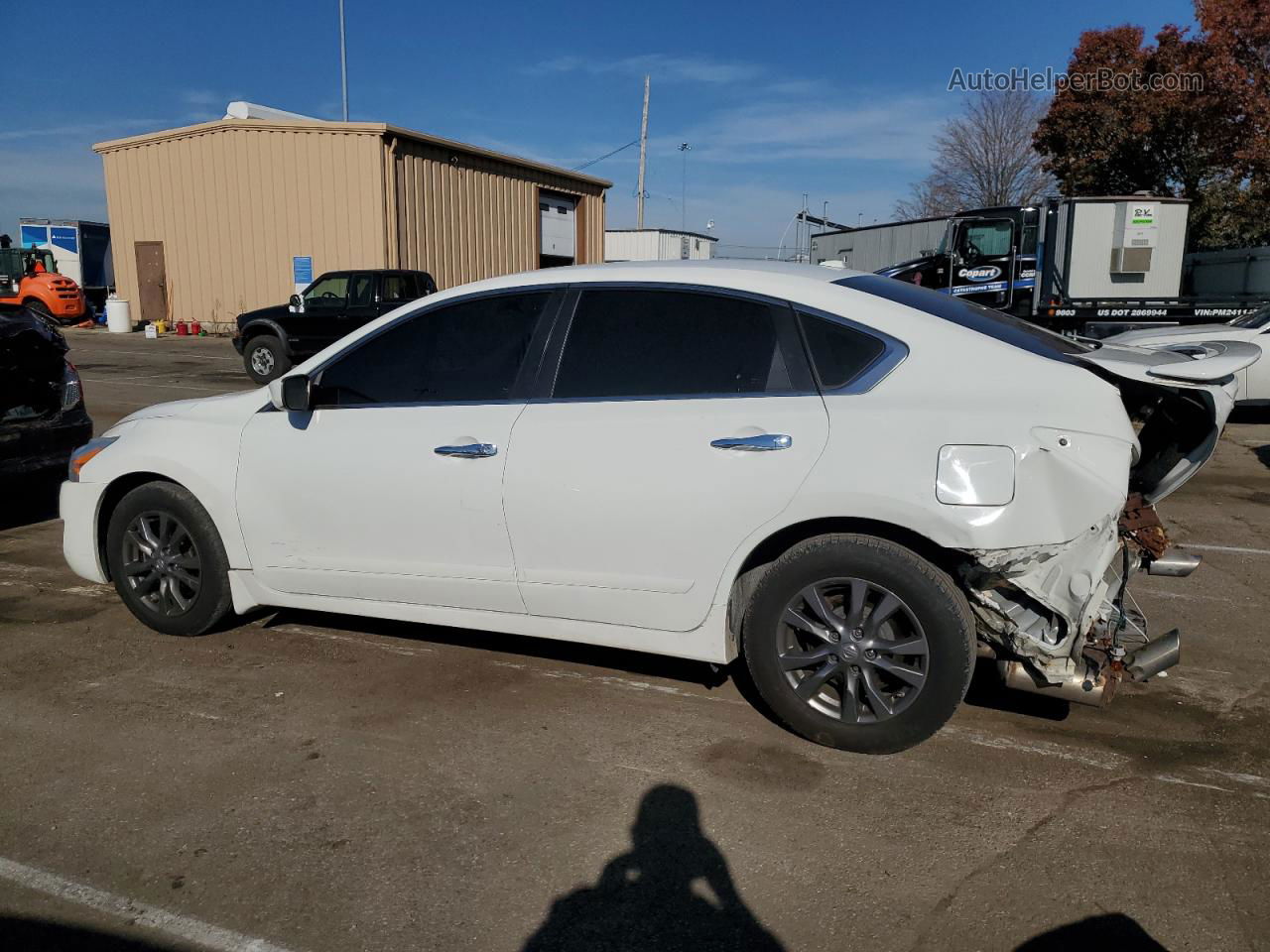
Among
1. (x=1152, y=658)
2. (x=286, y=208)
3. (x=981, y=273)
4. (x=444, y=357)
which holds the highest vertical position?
(x=286, y=208)

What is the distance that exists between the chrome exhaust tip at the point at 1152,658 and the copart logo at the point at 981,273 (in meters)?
15.8

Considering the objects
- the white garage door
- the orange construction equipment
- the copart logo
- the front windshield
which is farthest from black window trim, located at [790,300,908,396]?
the orange construction equipment

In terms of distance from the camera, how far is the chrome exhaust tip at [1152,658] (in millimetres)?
3549

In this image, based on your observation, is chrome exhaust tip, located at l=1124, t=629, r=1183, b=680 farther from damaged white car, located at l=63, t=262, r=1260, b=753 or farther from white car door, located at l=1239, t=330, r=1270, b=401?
white car door, located at l=1239, t=330, r=1270, b=401

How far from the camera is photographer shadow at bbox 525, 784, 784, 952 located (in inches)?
104

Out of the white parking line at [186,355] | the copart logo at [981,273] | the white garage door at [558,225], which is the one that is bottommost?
the white parking line at [186,355]

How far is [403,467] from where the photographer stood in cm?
408

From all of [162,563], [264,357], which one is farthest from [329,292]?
[162,563]

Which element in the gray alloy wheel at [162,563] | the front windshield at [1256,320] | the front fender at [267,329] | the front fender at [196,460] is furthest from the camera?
the front fender at [267,329]

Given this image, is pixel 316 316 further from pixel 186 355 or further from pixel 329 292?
pixel 186 355

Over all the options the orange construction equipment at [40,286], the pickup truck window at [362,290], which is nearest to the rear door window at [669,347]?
the pickup truck window at [362,290]

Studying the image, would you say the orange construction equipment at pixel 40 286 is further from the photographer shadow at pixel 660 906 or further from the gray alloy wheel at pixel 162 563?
the photographer shadow at pixel 660 906

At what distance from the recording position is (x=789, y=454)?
348 cm

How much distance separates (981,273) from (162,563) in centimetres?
1644
